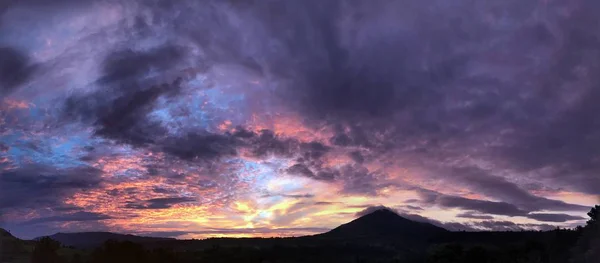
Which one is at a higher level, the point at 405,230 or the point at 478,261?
the point at 405,230

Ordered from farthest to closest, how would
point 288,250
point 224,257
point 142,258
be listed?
1. point 288,250
2. point 224,257
3. point 142,258

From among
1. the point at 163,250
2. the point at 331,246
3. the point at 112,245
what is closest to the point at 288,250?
the point at 331,246

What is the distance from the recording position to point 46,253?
209 ft

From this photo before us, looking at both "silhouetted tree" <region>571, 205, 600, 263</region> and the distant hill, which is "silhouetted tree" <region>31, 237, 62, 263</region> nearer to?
the distant hill

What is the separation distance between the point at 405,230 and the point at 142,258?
89665 millimetres

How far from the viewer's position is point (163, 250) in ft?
209

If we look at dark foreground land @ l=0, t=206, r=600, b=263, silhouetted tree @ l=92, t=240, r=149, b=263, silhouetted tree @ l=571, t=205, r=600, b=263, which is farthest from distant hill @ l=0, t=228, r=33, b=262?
silhouetted tree @ l=571, t=205, r=600, b=263

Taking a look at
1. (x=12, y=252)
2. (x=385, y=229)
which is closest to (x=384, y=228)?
(x=385, y=229)

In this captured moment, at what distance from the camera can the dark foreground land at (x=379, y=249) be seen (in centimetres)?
5272

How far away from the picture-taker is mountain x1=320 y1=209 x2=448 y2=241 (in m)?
128

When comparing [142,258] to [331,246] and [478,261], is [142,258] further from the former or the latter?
[331,246]

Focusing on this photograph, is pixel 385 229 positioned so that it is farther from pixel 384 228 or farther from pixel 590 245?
pixel 590 245

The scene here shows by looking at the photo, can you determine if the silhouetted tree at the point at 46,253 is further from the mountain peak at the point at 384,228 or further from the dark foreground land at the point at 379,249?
the mountain peak at the point at 384,228

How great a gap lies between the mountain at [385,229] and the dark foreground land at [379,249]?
240 mm
